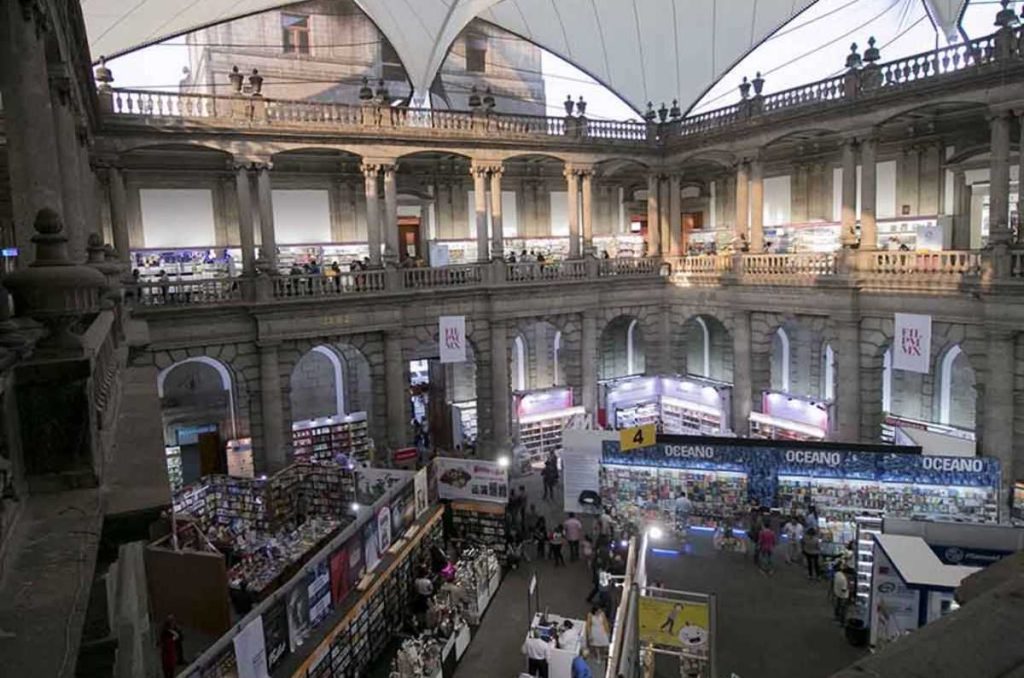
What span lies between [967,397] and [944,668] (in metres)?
25.7

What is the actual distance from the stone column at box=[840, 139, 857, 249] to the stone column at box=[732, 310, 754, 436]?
451 centimetres

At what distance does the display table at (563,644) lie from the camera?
12352 millimetres

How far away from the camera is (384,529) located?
47.1 ft

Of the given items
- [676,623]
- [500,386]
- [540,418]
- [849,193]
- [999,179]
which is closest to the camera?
[676,623]

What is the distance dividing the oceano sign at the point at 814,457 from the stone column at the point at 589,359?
10.6 metres

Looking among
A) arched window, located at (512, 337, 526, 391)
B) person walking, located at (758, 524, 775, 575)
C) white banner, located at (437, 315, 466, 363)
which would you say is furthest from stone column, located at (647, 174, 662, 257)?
person walking, located at (758, 524, 775, 575)

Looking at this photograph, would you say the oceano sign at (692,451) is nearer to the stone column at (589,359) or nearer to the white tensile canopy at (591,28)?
the stone column at (589,359)

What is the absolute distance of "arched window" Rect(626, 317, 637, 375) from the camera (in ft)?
105

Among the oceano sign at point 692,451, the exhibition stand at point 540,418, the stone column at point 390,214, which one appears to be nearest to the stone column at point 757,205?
the exhibition stand at point 540,418

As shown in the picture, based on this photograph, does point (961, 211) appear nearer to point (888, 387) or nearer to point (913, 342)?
point (888, 387)

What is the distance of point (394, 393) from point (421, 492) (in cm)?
745

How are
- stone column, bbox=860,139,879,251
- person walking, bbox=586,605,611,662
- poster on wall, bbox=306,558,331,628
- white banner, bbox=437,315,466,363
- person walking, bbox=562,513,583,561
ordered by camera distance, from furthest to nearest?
white banner, bbox=437,315,466,363 → stone column, bbox=860,139,879,251 → person walking, bbox=562,513,583,561 → person walking, bbox=586,605,611,662 → poster on wall, bbox=306,558,331,628

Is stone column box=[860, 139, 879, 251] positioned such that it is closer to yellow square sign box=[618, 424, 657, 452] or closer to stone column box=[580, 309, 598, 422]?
yellow square sign box=[618, 424, 657, 452]

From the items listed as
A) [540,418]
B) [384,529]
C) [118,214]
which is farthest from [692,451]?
[118,214]
